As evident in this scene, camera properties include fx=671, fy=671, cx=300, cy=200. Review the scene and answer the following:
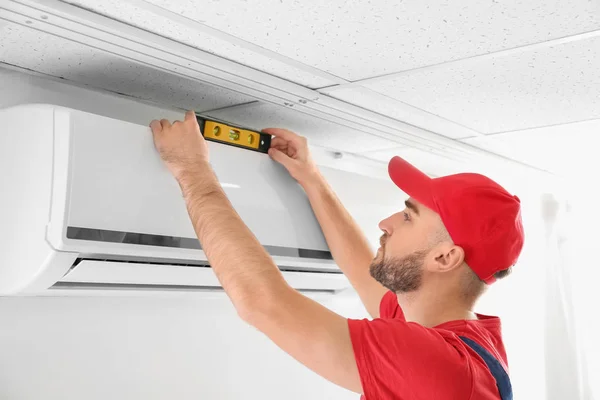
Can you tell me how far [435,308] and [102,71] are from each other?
93 centimetres

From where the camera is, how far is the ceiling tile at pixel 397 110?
1.59 m

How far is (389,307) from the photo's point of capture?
5.93 feet

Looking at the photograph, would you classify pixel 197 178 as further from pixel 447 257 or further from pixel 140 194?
pixel 447 257

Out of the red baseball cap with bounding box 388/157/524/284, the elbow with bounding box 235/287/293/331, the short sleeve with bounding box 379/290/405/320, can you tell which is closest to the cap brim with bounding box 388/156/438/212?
the red baseball cap with bounding box 388/157/524/284

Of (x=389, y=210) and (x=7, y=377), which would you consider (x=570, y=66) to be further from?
(x=7, y=377)

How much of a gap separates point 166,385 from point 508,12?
1241 mm

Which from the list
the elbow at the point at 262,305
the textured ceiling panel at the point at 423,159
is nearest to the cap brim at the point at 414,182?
the elbow at the point at 262,305

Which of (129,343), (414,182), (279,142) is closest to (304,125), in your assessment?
(279,142)

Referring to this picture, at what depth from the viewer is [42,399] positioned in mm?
1499

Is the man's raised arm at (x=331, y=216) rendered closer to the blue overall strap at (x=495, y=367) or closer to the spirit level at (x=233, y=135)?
the spirit level at (x=233, y=135)

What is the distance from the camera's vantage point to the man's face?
61.5 inches

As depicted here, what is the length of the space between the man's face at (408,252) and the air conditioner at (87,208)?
0.39m

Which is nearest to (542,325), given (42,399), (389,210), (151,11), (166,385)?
(389,210)

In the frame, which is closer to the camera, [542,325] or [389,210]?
[389,210]
